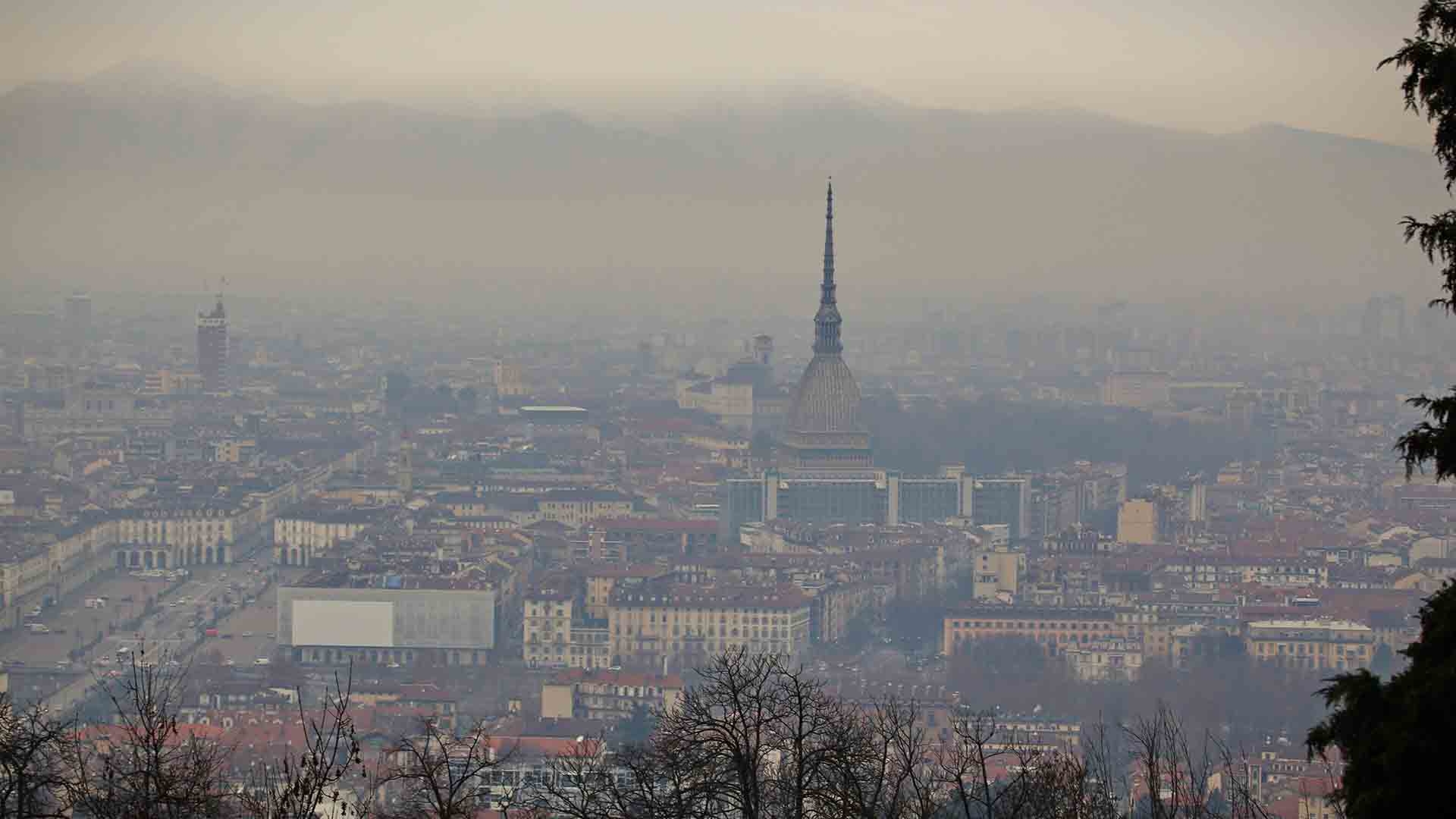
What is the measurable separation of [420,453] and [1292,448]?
19333mm

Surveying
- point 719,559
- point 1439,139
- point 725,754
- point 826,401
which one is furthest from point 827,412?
point 1439,139

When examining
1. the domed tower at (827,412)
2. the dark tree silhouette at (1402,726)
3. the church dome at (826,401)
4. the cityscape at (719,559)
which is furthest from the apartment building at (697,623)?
the dark tree silhouette at (1402,726)

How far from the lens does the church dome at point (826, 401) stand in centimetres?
5272

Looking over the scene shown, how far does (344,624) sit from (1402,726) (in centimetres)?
2564

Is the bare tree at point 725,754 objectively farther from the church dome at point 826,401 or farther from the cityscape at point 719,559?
the church dome at point 826,401

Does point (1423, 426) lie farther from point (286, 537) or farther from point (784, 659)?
point (286, 537)

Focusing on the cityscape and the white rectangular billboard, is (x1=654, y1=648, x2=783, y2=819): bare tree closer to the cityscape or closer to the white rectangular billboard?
the cityscape

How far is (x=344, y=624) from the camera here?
97.8 ft

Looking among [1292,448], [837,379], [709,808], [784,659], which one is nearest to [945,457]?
[837,379]

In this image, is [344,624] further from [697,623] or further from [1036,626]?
[1036,626]

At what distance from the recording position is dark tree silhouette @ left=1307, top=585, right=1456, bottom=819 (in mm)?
4906

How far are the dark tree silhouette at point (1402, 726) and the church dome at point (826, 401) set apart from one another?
4706 cm

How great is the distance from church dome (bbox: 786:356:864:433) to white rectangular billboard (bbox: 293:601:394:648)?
22.9 m

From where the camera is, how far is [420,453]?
177 ft
